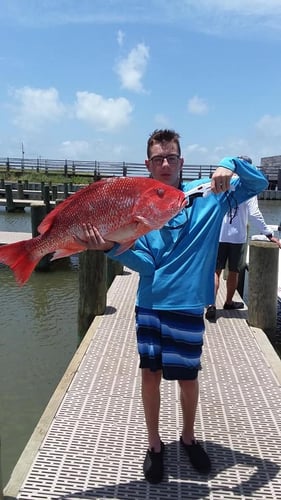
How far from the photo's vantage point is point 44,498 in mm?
2660

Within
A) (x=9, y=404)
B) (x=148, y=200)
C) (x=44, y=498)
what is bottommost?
(x=9, y=404)

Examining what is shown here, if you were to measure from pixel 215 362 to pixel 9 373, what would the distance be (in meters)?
2.69

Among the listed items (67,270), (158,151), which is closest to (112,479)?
(158,151)

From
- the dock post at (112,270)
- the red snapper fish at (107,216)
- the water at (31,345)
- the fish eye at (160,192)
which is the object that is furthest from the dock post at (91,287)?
the fish eye at (160,192)

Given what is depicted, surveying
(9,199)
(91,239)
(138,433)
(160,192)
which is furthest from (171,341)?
(9,199)

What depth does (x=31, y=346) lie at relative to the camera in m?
6.75

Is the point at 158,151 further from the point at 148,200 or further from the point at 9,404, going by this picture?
the point at 9,404

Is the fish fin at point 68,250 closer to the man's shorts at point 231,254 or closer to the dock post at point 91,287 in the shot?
the dock post at point 91,287

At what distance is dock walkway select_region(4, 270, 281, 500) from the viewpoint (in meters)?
2.78

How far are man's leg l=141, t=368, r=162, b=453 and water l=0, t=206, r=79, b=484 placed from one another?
1.73 m

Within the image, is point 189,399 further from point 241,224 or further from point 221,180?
point 241,224

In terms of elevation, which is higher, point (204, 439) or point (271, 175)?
point (271, 175)

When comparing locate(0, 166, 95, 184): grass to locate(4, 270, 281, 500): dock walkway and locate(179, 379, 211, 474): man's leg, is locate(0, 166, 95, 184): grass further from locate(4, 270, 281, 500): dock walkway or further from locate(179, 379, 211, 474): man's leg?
locate(179, 379, 211, 474): man's leg

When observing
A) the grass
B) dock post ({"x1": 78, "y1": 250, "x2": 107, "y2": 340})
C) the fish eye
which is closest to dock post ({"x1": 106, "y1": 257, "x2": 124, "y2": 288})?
dock post ({"x1": 78, "y1": 250, "x2": 107, "y2": 340})
